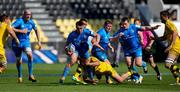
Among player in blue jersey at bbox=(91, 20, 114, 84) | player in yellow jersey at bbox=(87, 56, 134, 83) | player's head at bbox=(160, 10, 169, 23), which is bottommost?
player in yellow jersey at bbox=(87, 56, 134, 83)

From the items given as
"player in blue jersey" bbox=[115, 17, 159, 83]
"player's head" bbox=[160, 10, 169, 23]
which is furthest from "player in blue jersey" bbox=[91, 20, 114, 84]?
"player's head" bbox=[160, 10, 169, 23]

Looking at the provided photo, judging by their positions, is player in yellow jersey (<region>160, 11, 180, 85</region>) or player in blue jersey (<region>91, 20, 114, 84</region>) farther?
player in blue jersey (<region>91, 20, 114, 84</region>)

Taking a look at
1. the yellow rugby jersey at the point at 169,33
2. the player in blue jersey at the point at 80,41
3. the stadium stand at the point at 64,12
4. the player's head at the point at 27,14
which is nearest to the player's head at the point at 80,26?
the player in blue jersey at the point at 80,41

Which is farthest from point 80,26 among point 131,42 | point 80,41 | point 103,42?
point 131,42

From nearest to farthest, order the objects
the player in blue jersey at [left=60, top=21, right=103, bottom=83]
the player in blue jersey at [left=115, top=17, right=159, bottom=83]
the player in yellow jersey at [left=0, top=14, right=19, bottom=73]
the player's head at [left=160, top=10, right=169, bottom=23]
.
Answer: the player's head at [left=160, top=10, right=169, bottom=23] < the player in blue jersey at [left=60, top=21, right=103, bottom=83] < the player in yellow jersey at [left=0, top=14, right=19, bottom=73] < the player in blue jersey at [left=115, top=17, right=159, bottom=83]

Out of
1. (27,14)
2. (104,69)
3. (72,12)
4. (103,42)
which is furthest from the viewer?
(72,12)

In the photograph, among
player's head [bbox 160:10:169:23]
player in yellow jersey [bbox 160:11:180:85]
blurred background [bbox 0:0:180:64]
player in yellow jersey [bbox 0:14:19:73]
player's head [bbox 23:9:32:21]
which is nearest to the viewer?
player in yellow jersey [bbox 160:11:180:85]

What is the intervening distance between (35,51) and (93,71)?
65.0ft

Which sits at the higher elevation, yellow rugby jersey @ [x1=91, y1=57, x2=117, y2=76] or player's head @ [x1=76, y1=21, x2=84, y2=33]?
player's head @ [x1=76, y1=21, x2=84, y2=33]

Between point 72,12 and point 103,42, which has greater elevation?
point 103,42

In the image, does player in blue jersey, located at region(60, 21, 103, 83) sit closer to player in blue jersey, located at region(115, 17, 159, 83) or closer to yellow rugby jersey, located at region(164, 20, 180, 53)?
yellow rugby jersey, located at region(164, 20, 180, 53)

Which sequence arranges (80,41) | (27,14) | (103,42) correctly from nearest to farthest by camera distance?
(80,41)
(27,14)
(103,42)

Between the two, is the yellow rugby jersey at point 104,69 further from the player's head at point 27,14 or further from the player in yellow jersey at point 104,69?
the player's head at point 27,14

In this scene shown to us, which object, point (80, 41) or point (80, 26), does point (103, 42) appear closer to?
point (80, 41)
